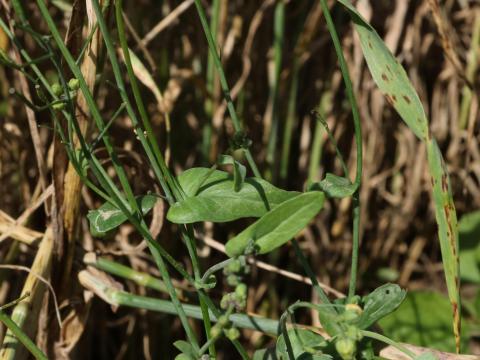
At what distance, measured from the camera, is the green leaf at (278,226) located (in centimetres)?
52

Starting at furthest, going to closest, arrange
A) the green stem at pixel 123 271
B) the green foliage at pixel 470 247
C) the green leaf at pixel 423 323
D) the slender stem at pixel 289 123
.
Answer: the green foliage at pixel 470 247 → the slender stem at pixel 289 123 → the green leaf at pixel 423 323 → the green stem at pixel 123 271

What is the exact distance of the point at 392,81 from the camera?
0.65 metres

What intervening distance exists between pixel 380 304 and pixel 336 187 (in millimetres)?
127

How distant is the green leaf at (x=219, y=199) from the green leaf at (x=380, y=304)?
5.5 inches

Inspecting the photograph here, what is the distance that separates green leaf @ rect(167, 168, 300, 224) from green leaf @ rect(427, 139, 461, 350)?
0.45ft

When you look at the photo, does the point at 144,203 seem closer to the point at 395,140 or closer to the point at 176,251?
the point at 176,251

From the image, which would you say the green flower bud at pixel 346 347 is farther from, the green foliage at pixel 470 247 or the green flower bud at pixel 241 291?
the green foliage at pixel 470 247

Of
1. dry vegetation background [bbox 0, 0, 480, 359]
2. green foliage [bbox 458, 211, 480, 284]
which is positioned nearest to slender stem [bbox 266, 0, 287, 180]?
dry vegetation background [bbox 0, 0, 480, 359]

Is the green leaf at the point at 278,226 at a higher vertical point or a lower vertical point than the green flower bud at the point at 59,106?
lower

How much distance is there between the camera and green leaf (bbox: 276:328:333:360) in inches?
25.3

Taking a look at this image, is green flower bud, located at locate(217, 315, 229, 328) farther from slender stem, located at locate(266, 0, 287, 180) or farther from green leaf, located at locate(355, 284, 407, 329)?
slender stem, located at locate(266, 0, 287, 180)

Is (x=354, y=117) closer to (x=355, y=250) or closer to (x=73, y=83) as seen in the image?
(x=355, y=250)

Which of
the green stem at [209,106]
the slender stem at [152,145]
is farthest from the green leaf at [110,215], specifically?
the green stem at [209,106]

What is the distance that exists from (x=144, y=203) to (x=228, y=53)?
61 centimetres
